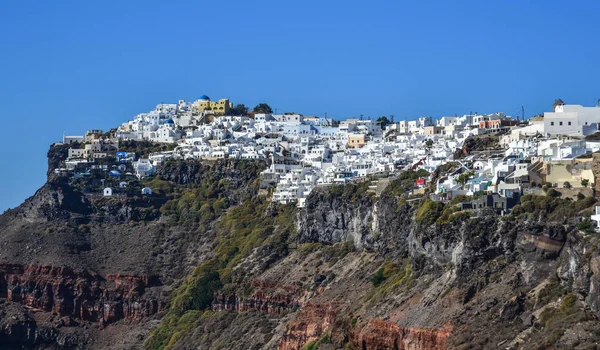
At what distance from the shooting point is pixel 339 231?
137500mm

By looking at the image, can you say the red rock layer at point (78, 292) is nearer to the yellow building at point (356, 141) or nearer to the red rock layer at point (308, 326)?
the red rock layer at point (308, 326)

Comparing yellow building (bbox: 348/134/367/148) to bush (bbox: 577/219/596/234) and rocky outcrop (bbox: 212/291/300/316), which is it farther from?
bush (bbox: 577/219/596/234)

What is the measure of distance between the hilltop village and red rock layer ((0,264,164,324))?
1450 cm

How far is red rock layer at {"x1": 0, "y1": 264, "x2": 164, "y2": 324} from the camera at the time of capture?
153000 mm

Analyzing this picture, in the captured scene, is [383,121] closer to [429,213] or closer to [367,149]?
[367,149]

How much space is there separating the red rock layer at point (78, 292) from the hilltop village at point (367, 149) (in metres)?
14.5

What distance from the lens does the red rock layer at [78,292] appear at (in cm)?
15300

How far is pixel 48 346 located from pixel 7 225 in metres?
18.8

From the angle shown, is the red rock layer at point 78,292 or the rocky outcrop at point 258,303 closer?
the rocky outcrop at point 258,303

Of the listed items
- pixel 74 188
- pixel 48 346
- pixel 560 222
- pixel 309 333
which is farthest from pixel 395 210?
pixel 74 188

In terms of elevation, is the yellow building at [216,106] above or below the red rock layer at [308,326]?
above

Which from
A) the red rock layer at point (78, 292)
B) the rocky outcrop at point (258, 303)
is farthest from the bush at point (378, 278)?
the red rock layer at point (78, 292)

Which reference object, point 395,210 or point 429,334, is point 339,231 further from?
point 429,334

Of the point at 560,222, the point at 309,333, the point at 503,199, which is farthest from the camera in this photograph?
the point at 309,333
